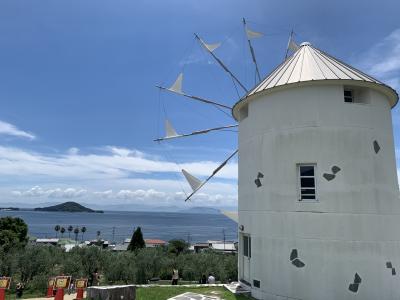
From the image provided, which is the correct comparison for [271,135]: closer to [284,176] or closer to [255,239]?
[284,176]

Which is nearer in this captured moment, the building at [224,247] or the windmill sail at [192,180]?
the windmill sail at [192,180]

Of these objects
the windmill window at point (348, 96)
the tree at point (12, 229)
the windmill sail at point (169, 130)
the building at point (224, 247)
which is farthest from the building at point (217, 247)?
the windmill window at point (348, 96)

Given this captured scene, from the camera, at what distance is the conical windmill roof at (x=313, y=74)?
13320mm

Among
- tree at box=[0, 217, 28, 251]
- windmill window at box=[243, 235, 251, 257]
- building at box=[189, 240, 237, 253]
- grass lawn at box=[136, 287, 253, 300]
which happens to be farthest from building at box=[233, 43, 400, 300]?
building at box=[189, 240, 237, 253]

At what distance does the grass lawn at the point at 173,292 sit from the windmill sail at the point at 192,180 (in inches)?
232

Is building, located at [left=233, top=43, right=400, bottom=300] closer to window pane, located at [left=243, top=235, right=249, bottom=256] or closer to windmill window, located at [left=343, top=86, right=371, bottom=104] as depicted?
windmill window, located at [left=343, top=86, right=371, bottom=104]

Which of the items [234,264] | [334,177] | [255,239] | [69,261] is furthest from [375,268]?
[69,261]

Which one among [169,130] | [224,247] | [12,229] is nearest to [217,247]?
[224,247]

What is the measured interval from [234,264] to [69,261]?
12104 millimetres

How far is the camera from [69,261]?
2409cm

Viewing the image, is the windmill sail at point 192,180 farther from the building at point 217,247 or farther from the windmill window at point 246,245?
the building at point 217,247

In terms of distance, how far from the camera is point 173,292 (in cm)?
1508

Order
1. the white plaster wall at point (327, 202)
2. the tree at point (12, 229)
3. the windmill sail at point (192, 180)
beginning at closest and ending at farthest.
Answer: the white plaster wall at point (327, 202)
the windmill sail at point (192, 180)
the tree at point (12, 229)

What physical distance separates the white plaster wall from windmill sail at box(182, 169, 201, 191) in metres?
6.13
